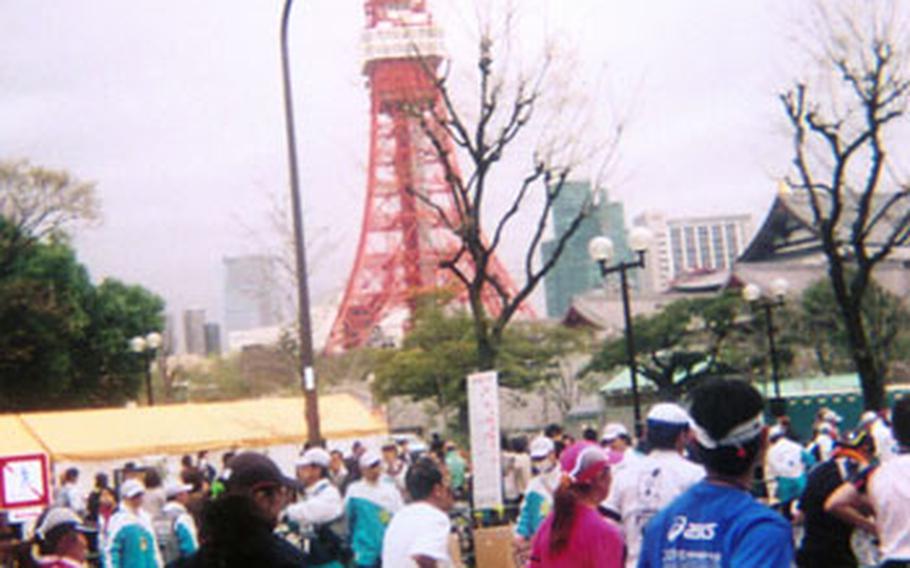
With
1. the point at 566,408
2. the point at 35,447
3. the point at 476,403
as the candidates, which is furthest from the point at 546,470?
the point at 566,408

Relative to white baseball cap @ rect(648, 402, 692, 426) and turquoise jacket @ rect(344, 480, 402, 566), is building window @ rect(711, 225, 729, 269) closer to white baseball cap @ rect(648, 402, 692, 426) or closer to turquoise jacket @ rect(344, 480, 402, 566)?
turquoise jacket @ rect(344, 480, 402, 566)

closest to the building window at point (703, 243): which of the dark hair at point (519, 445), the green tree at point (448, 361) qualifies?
the green tree at point (448, 361)

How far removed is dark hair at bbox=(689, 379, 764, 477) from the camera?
338 cm

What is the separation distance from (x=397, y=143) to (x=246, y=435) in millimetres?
29497

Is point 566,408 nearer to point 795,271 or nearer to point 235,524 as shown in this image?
point 795,271

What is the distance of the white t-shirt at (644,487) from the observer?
6148 mm

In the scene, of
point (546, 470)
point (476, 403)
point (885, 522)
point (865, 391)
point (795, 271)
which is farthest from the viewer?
point (795, 271)

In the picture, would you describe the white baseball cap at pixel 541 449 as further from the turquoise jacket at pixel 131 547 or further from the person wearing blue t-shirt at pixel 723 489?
the person wearing blue t-shirt at pixel 723 489

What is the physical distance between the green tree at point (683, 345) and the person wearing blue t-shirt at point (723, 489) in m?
32.6

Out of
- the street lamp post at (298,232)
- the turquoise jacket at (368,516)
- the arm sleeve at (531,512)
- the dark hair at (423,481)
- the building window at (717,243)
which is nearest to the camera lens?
the dark hair at (423,481)

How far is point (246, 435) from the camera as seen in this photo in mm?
25875

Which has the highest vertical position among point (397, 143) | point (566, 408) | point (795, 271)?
point (397, 143)

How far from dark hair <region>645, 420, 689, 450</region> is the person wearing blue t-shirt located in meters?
2.60

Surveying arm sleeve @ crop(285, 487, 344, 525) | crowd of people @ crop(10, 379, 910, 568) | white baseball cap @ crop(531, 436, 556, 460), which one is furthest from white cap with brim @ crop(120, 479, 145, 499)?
white baseball cap @ crop(531, 436, 556, 460)
